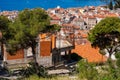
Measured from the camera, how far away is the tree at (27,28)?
13.4 meters

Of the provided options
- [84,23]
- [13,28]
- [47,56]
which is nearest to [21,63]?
[47,56]

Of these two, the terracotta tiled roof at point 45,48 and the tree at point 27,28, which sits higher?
the tree at point 27,28

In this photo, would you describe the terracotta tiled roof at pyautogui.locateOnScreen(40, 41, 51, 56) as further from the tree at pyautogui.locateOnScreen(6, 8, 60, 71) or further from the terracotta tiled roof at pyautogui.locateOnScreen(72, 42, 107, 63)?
the terracotta tiled roof at pyautogui.locateOnScreen(72, 42, 107, 63)

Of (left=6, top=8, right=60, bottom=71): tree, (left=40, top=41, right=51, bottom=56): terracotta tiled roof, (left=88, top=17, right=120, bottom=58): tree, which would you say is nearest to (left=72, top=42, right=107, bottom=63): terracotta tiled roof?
(left=88, top=17, right=120, bottom=58): tree

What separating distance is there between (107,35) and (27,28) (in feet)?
13.1

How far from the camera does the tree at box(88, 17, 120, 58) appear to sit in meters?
15.6

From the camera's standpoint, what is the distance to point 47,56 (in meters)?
16.5

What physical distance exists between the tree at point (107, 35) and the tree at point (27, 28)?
8.82 ft

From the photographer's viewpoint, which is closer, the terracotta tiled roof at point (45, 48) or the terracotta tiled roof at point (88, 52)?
the terracotta tiled roof at point (45, 48)

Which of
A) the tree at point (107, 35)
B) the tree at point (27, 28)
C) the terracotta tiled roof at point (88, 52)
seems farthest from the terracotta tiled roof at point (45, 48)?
the terracotta tiled roof at point (88, 52)

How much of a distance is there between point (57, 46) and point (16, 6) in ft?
223

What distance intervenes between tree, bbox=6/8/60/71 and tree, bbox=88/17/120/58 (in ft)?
8.82

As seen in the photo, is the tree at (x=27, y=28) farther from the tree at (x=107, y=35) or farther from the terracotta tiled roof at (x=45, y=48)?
the tree at (x=107, y=35)

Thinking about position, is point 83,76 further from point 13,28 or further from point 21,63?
point 21,63
